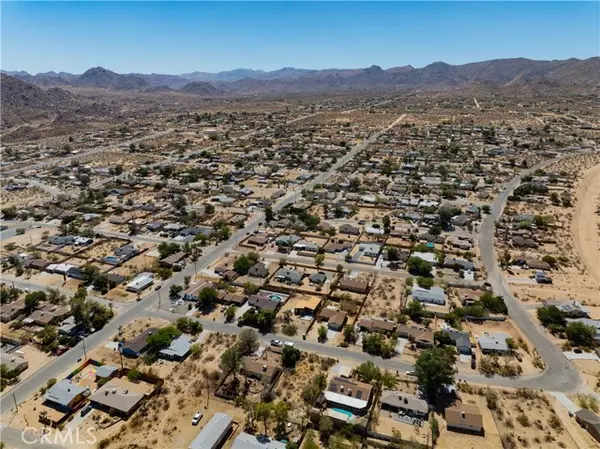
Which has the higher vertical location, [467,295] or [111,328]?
[467,295]

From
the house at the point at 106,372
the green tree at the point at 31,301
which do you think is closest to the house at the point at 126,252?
the green tree at the point at 31,301

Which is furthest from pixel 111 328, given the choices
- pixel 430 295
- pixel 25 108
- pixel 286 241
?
pixel 25 108

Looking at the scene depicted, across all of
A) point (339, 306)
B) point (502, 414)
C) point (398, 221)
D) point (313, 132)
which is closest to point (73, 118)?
point (313, 132)

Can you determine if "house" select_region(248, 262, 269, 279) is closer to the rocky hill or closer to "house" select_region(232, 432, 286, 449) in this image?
"house" select_region(232, 432, 286, 449)

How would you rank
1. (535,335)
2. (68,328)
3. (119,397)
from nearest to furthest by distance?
(119,397) → (535,335) → (68,328)

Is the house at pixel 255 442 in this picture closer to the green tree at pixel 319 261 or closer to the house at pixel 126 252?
the green tree at pixel 319 261

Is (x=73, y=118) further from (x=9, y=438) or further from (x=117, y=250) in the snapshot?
(x=9, y=438)

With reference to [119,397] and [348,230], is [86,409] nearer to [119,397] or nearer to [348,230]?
[119,397]

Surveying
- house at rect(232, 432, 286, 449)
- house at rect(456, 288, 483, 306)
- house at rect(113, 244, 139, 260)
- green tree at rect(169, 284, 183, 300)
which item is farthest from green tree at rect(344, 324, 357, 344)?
house at rect(113, 244, 139, 260)
